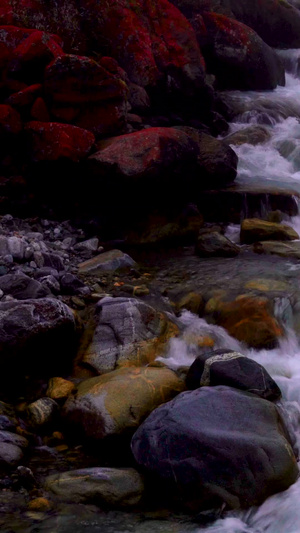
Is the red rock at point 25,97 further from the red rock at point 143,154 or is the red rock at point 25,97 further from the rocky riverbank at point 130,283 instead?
the red rock at point 143,154

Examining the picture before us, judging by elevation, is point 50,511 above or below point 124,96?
below

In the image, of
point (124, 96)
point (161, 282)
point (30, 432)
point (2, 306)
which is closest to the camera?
point (30, 432)

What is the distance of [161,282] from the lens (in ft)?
29.2

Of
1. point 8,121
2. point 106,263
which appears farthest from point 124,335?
point 8,121

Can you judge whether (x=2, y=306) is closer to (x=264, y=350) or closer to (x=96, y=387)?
(x=96, y=387)

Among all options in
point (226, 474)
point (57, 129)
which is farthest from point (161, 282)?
point (226, 474)

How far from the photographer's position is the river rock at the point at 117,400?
532cm

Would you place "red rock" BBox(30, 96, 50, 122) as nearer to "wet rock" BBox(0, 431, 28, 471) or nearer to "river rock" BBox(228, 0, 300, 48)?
"wet rock" BBox(0, 431, 28, 471)

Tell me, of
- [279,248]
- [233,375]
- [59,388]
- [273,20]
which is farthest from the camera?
[273,20]

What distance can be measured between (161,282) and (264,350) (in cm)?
255

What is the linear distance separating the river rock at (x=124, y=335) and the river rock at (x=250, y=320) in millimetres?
752

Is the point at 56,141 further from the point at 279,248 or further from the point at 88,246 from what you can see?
the point at 279,248

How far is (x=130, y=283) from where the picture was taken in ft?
28.8

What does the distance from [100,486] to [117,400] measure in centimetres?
114
